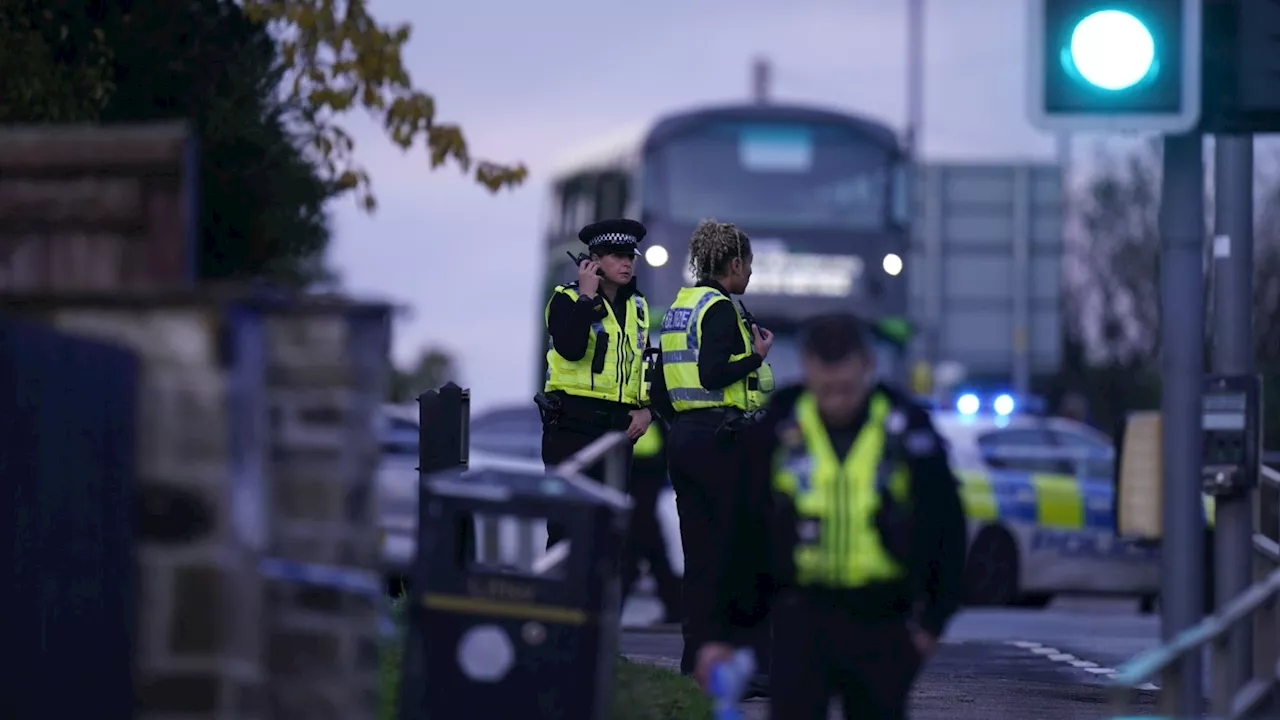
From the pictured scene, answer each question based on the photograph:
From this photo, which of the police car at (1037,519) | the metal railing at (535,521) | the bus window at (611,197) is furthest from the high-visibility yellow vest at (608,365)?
the bus window at (611,197)

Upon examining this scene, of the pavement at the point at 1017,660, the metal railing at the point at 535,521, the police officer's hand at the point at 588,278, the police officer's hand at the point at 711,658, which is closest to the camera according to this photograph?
the police officer's hand at the point at 711,658

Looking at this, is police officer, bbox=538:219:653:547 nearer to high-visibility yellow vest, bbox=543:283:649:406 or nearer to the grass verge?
high-visibility yellow vest, bbox=543:283:649:406

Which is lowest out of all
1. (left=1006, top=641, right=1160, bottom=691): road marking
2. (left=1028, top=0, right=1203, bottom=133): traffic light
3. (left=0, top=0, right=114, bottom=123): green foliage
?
(left=1006, top=641, right=1160, bottom=691): road marking

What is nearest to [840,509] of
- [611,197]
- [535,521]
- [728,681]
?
[728,681]

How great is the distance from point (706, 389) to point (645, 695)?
1.24 metres

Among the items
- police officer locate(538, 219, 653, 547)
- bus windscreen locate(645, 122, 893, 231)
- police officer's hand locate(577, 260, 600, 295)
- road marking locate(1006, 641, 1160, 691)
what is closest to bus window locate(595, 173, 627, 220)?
bus windscreen locate(645, 122, 893, 231)

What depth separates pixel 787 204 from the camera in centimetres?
2167

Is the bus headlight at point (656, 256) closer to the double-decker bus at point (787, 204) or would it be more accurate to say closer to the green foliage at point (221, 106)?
the double-decker bus at point (787, 204)

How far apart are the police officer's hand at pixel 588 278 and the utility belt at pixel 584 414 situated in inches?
16.7

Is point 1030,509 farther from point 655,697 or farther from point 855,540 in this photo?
point 855,540

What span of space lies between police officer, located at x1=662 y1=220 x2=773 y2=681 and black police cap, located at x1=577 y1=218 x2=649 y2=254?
337mm

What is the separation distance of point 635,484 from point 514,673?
17.3ft

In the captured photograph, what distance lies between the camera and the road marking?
476 inches

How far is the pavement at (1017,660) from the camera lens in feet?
33.1
